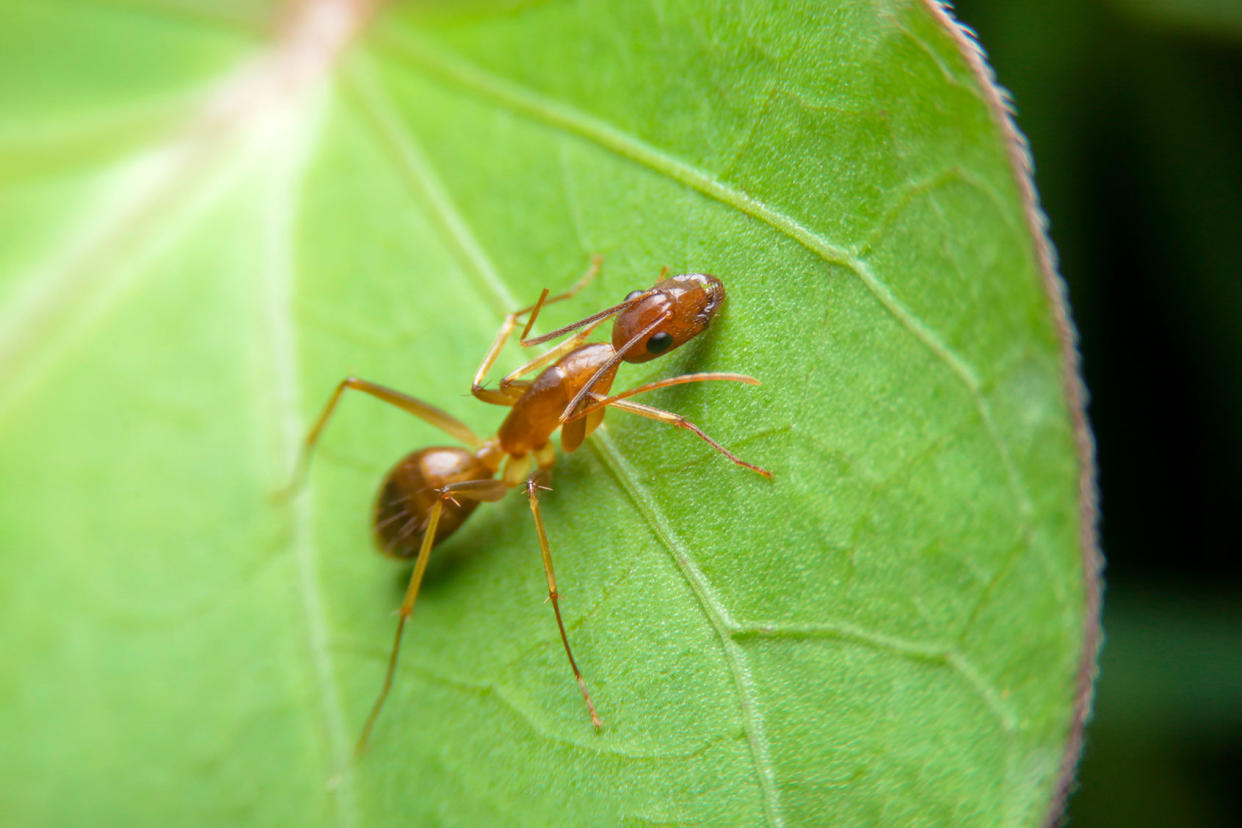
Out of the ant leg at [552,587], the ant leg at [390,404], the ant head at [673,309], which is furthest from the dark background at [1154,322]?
the ant leg at [390,404]

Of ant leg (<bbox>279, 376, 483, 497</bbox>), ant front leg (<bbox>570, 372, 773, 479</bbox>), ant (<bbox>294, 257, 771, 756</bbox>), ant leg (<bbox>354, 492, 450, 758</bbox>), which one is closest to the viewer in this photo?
ant front leg (<bbox>570, 372, 773, 479</bbox>)

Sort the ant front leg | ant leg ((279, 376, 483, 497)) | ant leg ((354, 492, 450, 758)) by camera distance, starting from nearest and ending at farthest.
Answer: the ant front leg
ant leg ((354, 492, 450, 758))
ant leg ((279, 376, 483, 497))

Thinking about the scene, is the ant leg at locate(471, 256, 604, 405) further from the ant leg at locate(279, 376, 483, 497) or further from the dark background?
Result: the dark background

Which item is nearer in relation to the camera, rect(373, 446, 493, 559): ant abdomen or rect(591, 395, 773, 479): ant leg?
rect(591, 395, 773, 479): ant leg

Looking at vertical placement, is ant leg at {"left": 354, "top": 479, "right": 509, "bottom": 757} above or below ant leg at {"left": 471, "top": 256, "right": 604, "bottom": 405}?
below

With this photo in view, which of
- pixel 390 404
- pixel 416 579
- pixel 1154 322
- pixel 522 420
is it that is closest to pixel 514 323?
pixel 522 420

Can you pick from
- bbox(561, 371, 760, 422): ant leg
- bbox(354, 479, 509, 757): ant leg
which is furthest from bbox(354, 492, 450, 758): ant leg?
bbox(561, 371, 760, 422): ant leg

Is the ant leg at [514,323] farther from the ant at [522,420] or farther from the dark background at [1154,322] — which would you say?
the dark background at [1154,322]
